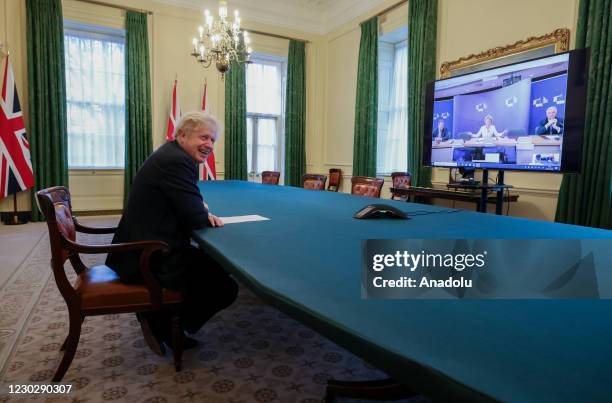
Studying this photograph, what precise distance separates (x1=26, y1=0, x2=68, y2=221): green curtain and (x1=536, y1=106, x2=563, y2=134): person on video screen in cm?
606

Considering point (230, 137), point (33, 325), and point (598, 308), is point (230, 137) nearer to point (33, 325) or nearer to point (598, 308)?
point (33, 325)

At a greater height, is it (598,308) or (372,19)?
(372,19)

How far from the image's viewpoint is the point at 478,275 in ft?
3.03

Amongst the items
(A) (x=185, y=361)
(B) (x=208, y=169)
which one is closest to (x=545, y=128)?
(A) (x=185, y=361)

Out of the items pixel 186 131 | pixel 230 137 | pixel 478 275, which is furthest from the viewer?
pixel 230 137

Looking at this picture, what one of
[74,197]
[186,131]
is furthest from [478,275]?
[74,197]

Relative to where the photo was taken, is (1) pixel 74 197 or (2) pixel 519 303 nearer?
(2) pixel 519 303

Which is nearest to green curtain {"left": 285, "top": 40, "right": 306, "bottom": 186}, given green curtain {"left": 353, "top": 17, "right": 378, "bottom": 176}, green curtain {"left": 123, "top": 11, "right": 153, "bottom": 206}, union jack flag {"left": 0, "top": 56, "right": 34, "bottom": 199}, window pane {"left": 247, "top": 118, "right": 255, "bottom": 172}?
window pane {"left": 247, "top": 118, "right": 255, "bottom": 172}

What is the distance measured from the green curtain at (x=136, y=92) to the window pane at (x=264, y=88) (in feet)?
5.88

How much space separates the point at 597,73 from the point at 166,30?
586cm

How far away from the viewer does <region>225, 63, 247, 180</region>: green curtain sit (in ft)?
22.6

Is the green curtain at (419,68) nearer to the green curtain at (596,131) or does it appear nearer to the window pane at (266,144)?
the green curtain at (596,131)

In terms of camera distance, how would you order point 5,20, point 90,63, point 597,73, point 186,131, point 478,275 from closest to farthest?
point 478,275 → point 186,131 → point 597,73 → point 5,20 → point 90,63

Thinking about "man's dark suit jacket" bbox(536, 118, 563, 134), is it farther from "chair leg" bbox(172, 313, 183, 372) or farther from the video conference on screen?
"chair leg" bbox(172, 313, 183, 372)
